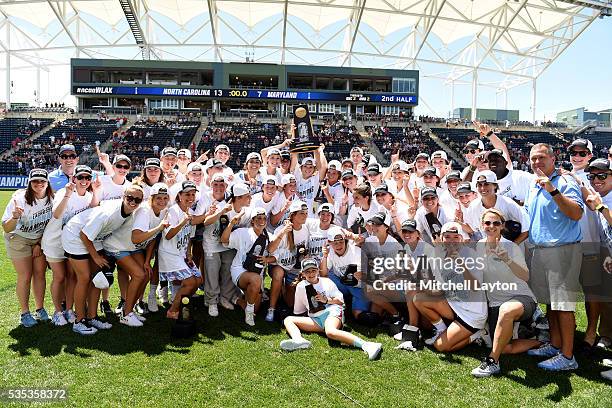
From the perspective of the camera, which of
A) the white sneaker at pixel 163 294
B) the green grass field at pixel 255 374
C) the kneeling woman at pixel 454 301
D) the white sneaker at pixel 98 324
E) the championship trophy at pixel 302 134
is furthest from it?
the championship trophy at pixel 302 134

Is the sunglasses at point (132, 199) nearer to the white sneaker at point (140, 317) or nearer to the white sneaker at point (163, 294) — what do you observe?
the white sneaker at point (140, 317)

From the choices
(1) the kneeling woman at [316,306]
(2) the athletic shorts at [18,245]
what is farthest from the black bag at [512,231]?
(2) the athletic shorts at [18,245]

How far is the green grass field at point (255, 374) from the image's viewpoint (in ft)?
12.2

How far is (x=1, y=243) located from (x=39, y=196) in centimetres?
697

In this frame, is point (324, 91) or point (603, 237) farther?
point (324, 91)

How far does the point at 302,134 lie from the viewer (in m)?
7.91

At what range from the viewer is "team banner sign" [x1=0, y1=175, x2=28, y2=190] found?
85.0 ft

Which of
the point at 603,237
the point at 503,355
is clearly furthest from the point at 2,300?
the point at 603,237

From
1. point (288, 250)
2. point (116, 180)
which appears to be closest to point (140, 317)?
point (116, 180)

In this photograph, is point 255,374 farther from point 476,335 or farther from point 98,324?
point 476,335

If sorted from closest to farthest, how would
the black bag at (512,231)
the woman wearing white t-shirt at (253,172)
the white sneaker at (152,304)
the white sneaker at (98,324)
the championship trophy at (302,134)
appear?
the black bag at (512,231)
the white sneaker at (98,324)
the white sneaker at (152,304)
the woman wearing white t-shirt at (253,172)
the championship trophy at (302,134)

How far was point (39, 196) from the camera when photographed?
489cm

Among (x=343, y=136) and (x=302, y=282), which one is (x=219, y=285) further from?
(x=343, y=136)

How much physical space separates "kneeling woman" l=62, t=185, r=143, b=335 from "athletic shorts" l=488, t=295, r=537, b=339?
4.29m
